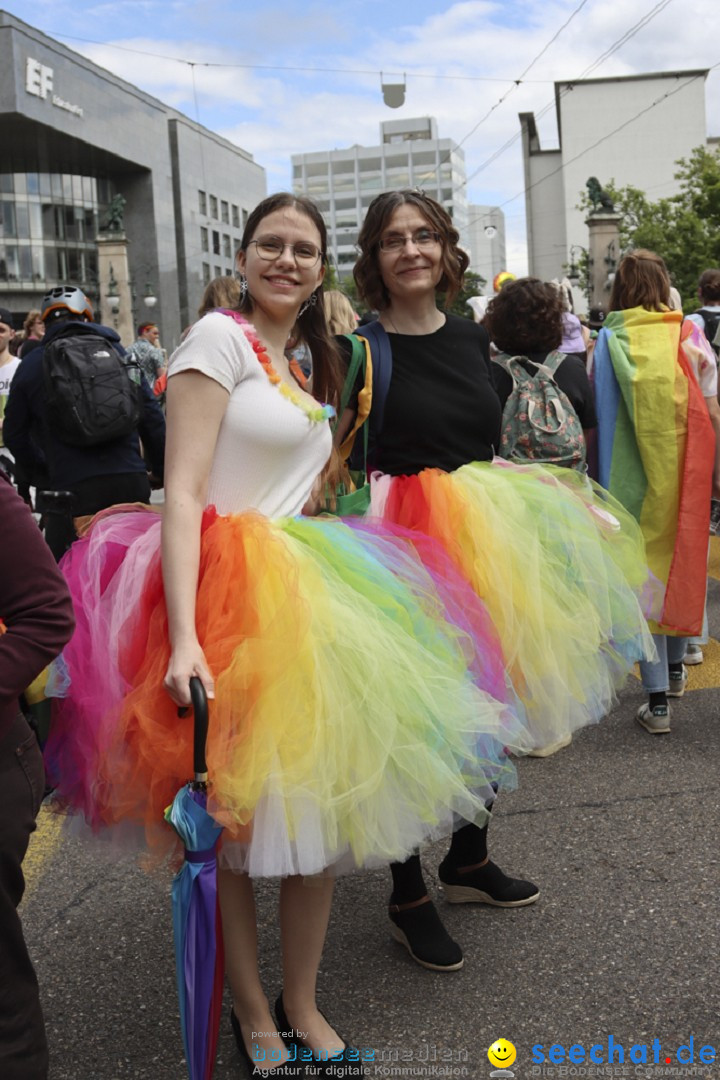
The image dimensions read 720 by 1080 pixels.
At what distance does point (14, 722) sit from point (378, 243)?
6.35 feet

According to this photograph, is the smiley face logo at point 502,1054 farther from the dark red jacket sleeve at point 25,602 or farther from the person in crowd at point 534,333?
the person in crowd at point 534,333

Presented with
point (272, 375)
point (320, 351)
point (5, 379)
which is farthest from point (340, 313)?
point (272, 375)

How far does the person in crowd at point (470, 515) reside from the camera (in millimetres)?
2934

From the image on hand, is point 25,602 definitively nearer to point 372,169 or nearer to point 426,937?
point 426,937

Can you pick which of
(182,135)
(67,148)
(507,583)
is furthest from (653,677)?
(182,135)

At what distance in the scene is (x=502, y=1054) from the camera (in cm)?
258

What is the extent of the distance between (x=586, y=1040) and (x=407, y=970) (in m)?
0.58

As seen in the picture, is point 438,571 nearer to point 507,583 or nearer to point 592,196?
point 507,583

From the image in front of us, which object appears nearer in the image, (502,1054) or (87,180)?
(502,1054)

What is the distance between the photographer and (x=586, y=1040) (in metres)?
2.61

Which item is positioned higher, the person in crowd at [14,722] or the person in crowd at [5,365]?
the person in crowd at [5,365]

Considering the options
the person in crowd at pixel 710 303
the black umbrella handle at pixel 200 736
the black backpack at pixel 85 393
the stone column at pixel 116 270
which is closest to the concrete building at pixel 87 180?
the stone column at pixel 116 270

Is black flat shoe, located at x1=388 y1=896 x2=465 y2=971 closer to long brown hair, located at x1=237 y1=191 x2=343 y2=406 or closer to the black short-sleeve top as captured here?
the black short-sleeve top

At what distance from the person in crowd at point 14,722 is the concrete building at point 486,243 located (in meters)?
137
